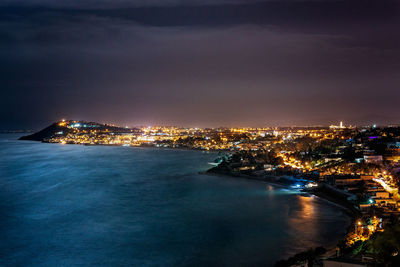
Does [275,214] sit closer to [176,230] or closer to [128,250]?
[176,230]

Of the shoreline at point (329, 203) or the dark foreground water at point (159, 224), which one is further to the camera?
the dark foreground water at point (159, 224)

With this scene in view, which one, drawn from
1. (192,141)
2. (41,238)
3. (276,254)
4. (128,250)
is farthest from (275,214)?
(192,141)

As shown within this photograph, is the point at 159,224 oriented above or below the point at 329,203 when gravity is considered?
below

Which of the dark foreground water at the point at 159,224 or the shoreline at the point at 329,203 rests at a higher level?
the shoreline at the point at 329,203

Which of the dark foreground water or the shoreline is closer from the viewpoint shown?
the shoreline

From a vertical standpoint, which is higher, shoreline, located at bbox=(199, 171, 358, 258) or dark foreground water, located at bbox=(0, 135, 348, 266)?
shoreline, located at bbox=(199, 171, 358, 258)

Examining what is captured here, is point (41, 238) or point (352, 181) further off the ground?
point (352, 181)

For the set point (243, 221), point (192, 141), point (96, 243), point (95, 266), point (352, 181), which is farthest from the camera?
point (192, 141)

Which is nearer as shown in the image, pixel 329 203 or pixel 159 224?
pixel 159 224
